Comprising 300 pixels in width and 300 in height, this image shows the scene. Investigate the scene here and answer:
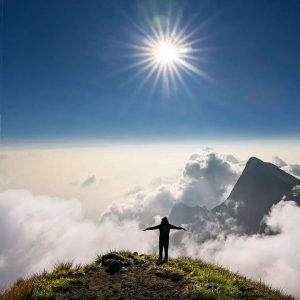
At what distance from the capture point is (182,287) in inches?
583

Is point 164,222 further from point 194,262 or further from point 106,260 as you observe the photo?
point 106,260

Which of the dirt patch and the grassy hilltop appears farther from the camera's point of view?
the dirt patch

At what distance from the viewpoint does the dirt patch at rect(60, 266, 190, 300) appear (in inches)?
543

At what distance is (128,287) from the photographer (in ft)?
49.8

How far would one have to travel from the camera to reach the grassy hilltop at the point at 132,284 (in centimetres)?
1357

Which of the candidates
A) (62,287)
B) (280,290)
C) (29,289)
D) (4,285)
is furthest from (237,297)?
(4,285)

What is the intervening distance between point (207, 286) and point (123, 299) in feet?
12.5

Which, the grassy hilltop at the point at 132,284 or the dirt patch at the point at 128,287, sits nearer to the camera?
the grassy hilltop at the point at 132,284

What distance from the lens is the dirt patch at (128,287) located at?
1380cm

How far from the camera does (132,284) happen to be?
15.6 metres

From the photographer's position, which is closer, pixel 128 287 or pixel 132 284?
pixel 128 287

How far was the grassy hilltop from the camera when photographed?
13570mm

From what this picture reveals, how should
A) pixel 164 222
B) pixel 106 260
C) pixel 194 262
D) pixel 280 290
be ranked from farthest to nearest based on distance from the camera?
pixel 164 222 < pixel 194 262 < pixel 106 260 < pixel 280 290

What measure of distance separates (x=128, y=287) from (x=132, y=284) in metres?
0.42
